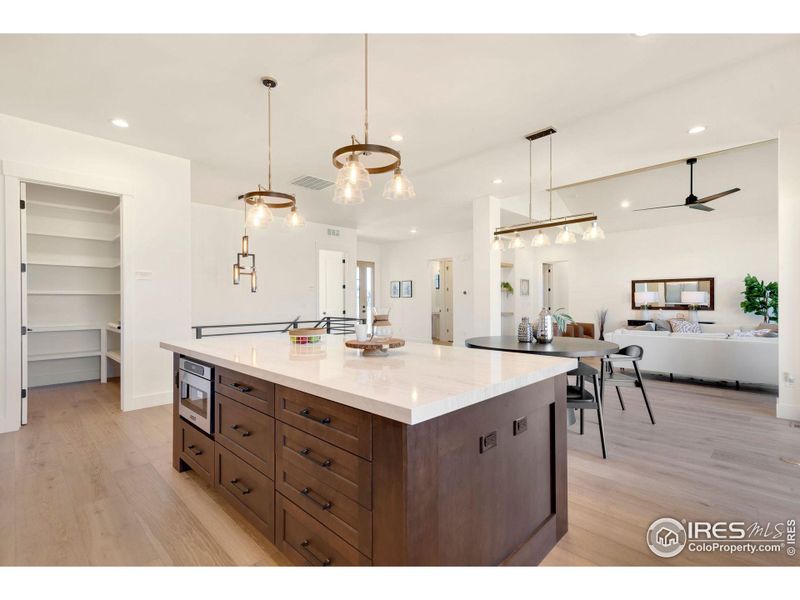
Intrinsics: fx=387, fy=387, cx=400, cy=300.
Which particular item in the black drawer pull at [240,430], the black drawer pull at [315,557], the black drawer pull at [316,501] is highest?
the black drawer pull at [240,430]

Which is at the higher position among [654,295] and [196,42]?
[196,42]

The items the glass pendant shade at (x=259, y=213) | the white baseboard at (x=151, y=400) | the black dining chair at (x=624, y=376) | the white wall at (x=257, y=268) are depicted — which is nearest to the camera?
the glass pendant shade at (x=259, y=213)

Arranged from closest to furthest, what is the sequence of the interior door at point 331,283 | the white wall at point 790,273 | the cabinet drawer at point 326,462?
the cabinet drawer at point 326,462 < the white wall at point 790,273 < the interior door at point 331,283

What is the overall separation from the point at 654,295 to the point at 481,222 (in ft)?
16.5

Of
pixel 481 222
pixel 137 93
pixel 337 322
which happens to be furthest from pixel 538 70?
pixel 337 322

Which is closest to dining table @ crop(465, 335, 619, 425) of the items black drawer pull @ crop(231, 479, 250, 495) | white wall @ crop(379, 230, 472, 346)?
black drawer pull @ crop(231, 479, 250, 495)

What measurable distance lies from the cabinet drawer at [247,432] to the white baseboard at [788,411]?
448 centimetres

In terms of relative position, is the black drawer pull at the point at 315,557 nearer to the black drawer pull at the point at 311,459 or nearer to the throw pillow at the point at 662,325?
the black drawer pull at the point at 311,459

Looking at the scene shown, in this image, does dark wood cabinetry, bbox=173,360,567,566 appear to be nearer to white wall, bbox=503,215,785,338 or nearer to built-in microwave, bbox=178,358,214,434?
built-in microwave, bbox=178,358,214,434

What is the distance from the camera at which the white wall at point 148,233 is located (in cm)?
364

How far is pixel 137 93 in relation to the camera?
293 cm

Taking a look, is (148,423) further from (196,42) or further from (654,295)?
(654,295)

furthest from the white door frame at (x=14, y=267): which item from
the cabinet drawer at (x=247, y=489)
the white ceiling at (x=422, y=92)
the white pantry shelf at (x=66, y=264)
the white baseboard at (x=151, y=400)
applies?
the cabinet drawer at (x=247, y=489)

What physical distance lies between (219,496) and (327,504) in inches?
46.5
